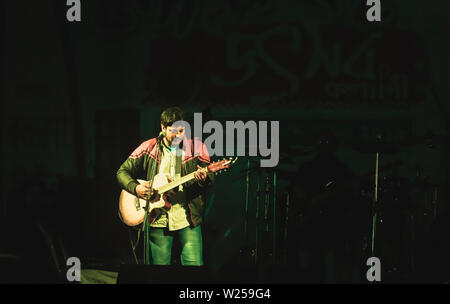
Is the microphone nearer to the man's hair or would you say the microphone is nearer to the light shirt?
the man's hair

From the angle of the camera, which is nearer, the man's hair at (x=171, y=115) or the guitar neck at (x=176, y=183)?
the guitar neck at (x=176, y=183)

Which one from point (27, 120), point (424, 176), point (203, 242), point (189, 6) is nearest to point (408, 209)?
point (424, 176)

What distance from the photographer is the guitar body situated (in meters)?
3.91

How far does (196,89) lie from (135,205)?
46.8 inches

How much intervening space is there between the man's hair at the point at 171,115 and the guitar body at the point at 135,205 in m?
0.55

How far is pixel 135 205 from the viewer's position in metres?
4.09

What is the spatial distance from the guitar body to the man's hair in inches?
21.7

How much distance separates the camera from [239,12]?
14.7 ft

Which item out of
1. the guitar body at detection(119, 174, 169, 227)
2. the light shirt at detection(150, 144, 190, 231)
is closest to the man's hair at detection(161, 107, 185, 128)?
the light shirt at detection(150, 144, 190, 231)

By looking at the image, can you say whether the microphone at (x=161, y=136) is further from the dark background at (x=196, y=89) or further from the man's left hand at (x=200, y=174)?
the man's left hand at (x=200, y=174)

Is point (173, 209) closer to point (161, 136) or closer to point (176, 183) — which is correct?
point (176, 183)

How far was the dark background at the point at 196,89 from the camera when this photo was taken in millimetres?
4281

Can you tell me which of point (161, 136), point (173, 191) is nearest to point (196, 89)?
point (161, 136)

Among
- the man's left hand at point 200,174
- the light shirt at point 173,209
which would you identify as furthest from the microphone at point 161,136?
the man's left hand at point 200,174
